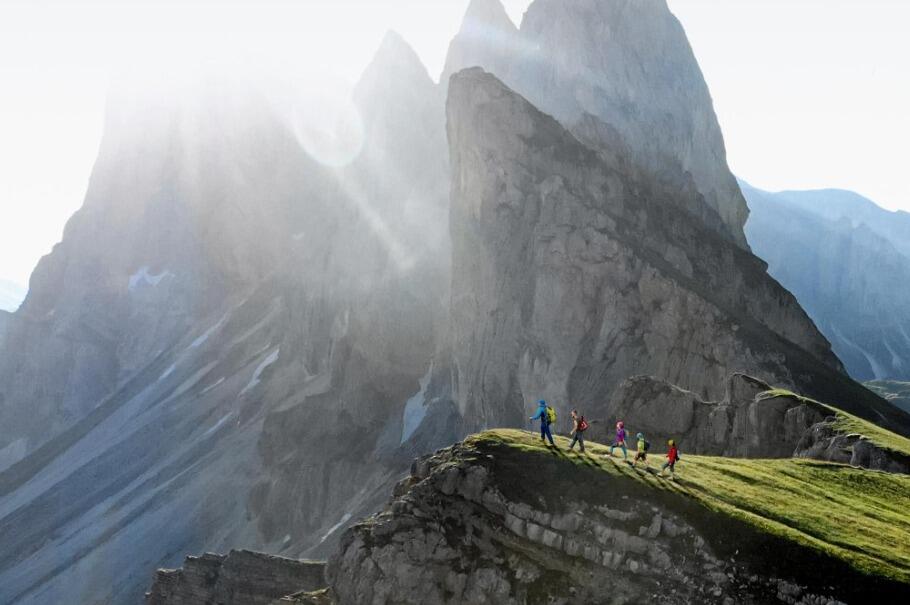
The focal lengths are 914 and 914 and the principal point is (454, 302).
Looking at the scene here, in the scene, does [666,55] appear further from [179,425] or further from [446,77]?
[179,425]

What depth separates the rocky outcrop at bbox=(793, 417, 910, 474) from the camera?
4900 centimetres

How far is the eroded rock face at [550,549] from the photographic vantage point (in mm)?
31219

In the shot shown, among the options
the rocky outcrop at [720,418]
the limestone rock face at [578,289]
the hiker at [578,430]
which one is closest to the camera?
the hiker at [578,430]

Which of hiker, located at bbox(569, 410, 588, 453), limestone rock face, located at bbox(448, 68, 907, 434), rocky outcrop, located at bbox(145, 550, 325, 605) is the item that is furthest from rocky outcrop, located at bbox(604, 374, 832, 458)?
rocky outcrop, located at bbox(145, 550, 325, 605)

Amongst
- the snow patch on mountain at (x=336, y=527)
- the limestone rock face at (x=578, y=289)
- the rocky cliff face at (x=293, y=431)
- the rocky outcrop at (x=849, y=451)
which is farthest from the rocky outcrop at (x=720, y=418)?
the rocky cliff face at (x=293, y=431)

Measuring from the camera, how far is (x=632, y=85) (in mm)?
154125

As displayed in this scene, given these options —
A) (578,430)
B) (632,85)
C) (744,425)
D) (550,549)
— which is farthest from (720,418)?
(632,85)

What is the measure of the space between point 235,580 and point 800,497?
3483 cm

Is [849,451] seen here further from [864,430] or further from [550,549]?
[550,549]

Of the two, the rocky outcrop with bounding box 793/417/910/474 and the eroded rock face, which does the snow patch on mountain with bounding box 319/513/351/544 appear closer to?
the rocky outcrop with bounding box 793/417/910/474

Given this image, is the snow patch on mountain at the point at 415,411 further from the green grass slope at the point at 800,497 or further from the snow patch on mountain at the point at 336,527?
the green grass slope at the point at 800,497

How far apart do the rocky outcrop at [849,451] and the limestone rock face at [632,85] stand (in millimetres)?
88890

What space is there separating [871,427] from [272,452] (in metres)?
109

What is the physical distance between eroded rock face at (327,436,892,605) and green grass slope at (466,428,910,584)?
1.00 metres
